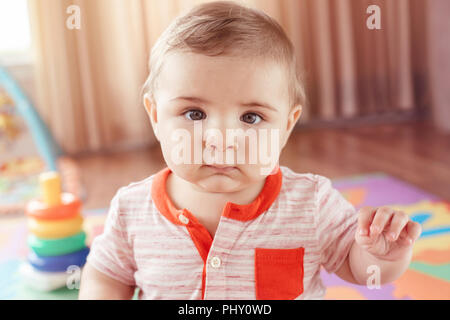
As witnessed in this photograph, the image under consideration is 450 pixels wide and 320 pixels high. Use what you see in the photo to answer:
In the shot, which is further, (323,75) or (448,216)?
(448,216)

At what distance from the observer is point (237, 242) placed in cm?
55

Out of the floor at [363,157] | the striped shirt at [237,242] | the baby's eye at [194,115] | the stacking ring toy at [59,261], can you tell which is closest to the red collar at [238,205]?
the striped shirt at [237,242]

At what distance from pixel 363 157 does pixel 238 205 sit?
94 cm

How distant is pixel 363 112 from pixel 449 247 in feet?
0.86

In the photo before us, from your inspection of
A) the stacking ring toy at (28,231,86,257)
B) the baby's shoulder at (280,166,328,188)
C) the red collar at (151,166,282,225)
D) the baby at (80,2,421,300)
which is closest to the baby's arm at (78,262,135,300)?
the baby at (80,2,421,300)

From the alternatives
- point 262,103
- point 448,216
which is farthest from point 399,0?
point 448,216

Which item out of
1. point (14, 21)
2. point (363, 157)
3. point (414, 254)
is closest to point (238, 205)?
point (414, 254)

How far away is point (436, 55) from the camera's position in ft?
5.61

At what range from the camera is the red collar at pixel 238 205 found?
548 millimetres

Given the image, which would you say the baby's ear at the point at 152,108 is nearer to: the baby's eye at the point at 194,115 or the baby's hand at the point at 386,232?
the baby's eye at the point at 194,115

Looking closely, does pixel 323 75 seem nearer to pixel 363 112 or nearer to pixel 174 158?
pixel 363 112
